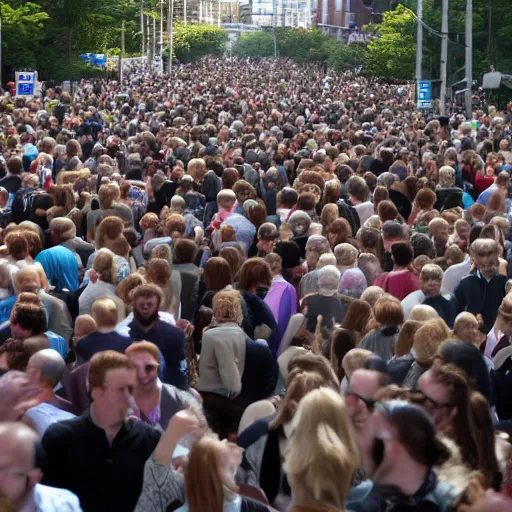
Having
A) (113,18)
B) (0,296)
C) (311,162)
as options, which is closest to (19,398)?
(0,296)

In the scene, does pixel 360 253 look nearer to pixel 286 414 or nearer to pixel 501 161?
pixel 286 414

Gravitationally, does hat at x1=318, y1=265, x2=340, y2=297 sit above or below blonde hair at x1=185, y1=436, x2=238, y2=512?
below

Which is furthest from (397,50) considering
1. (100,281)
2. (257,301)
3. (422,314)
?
(422,314)

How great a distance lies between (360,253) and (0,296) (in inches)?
129

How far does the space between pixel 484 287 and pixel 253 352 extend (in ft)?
8.98

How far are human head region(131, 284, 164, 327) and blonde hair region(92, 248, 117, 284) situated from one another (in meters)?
1.51

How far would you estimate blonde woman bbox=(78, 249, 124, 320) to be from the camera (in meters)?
10.4

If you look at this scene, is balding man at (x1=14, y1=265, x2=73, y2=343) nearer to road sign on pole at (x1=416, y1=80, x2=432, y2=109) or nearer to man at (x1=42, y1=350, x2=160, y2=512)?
man at (x1=42, y1=350, x2=160, y2=512)

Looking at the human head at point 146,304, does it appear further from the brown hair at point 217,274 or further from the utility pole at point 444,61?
the utility pole at point 444,61

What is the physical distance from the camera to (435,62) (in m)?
66.6

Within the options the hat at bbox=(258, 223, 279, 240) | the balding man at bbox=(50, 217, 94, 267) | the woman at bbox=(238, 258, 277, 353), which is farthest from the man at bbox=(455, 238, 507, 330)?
the balding man at bbox=(50, 217, 94, 267)

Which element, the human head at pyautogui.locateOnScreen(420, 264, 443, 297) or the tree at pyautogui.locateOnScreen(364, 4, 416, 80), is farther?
the tree at pyautogui.locateOnScreen(364, 4, 416, 80)

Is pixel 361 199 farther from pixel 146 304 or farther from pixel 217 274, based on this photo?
pixel 146 304

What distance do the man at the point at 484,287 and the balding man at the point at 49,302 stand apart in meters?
2.95
